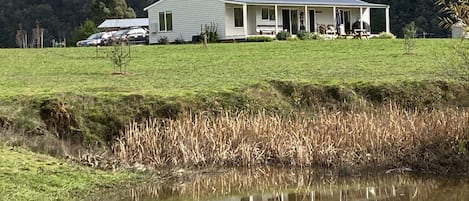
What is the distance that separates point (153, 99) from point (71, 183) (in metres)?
5.06

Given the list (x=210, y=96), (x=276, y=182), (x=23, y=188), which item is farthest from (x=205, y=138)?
(x=23, y=188)

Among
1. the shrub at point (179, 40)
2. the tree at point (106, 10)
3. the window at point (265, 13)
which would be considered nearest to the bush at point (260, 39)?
the shrub at point (179, 40)

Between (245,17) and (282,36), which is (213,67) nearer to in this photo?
(282,36)

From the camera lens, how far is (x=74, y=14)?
7744 cm

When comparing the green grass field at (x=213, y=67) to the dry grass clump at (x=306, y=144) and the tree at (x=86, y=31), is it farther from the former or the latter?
the tree at (x=86, y=31)

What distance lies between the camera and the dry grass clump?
50.8 feet

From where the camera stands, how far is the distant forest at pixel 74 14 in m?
60.7

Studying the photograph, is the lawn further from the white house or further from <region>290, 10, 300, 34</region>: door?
<region>290, 10, 300, 34</region>: door

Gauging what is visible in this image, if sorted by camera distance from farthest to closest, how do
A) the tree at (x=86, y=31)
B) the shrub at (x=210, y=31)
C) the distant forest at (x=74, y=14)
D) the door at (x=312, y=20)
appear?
1. the distant forest at (x=74, y=14)
2. the tree at (x=86, y=31)
3. the door at (x=312, y=20)
4. the shrub at (x=210, y=31)

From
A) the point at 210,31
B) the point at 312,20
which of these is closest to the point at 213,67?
the point at 210,31

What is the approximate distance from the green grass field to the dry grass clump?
300 cm

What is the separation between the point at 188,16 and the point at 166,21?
2.11 m

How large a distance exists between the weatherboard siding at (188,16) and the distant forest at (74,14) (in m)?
13.6

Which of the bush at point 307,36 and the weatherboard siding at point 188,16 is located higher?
the weatherboard siding at point 188,16
